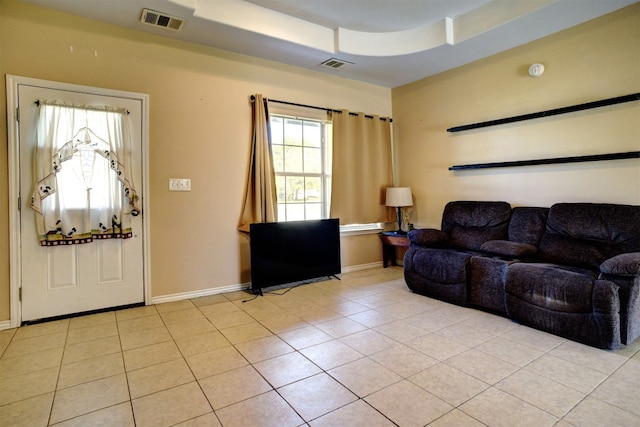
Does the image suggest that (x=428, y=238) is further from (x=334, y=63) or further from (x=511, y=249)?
(x=334, y=63)

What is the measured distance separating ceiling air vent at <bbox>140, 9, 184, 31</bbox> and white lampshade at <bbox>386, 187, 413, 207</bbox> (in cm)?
316

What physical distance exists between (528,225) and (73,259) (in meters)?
4.30

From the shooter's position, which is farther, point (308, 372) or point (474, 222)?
point (474, 222)

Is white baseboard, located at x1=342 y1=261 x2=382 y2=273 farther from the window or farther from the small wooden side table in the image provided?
the window

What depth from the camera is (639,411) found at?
164 centimetres

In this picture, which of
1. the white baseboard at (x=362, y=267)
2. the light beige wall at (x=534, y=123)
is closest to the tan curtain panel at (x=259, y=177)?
the white baseboard at (x=362, y=267)

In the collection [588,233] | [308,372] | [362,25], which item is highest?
[362,25]

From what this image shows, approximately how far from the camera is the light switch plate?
343cm

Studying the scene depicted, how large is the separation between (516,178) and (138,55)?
4.15 metres

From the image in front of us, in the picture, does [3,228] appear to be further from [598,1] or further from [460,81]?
[598,1]

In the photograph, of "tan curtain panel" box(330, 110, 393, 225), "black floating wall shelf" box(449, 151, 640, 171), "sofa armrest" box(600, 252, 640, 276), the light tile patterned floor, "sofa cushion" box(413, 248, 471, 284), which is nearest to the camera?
the light tile patterned floor

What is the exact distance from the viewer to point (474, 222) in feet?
12.3

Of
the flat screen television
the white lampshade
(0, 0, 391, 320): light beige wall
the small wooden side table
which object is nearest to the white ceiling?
(0, 0, 391, 320): light beige wall

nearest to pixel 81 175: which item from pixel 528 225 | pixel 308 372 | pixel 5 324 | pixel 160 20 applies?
pixel 5 324
